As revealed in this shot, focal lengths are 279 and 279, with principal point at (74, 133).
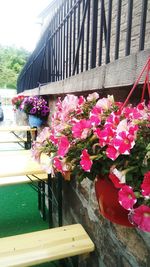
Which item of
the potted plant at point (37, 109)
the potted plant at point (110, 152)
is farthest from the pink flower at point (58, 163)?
the potted plant at point (37, 109)

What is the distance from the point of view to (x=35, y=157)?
1.22 meters

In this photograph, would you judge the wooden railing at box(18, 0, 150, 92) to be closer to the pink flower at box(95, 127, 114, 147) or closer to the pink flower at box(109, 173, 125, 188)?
the pink flower at box(95, 127, 114, 147)

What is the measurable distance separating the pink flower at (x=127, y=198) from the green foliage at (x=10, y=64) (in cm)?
3443

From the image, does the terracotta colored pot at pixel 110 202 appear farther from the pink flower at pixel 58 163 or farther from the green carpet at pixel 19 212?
the green carpet at pixel 19 212

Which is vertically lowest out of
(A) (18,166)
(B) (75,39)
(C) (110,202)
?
(A) (18,166)

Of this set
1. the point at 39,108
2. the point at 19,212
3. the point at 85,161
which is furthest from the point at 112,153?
the point at 39,108

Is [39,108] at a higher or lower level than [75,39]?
lower

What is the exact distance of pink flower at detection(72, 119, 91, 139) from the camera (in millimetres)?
984

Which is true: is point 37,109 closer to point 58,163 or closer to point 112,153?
point 58,163

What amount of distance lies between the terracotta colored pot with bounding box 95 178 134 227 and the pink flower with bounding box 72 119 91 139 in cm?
18

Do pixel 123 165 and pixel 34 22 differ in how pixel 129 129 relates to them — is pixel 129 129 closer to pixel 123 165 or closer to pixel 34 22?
pixel 123 165

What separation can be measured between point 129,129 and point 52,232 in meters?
1.64

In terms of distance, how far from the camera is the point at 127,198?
78cm

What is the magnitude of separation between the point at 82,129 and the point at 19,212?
127 inches
